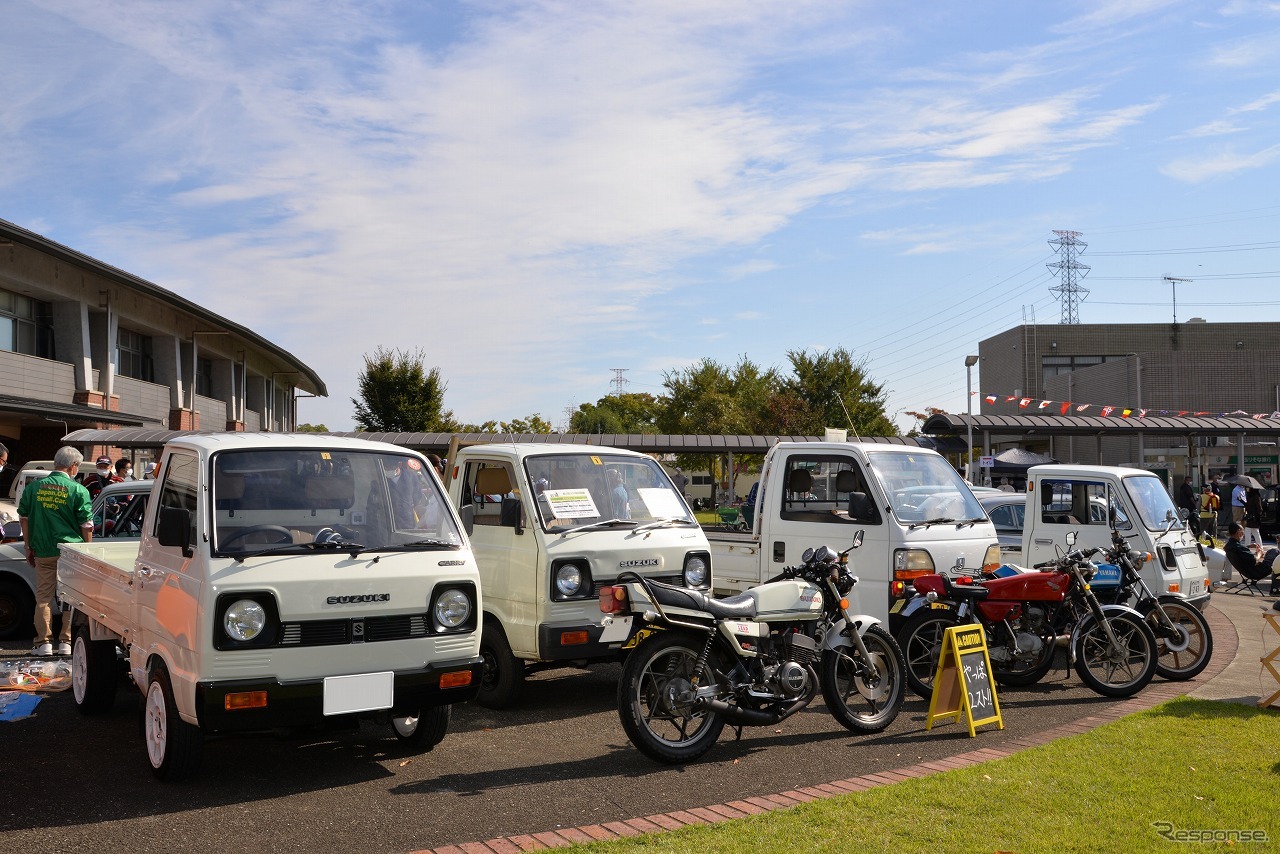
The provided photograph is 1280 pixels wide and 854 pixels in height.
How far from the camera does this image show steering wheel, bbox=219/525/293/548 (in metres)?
6.04

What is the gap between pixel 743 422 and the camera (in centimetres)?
5259

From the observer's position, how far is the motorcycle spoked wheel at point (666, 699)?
6.45 m

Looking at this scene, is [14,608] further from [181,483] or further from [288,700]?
[288,700]

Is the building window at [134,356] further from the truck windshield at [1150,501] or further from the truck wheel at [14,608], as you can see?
the truck windshield at [1150,501]

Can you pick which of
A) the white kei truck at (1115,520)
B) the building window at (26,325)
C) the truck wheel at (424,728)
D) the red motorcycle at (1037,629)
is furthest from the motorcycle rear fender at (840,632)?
the building window at (26,325)

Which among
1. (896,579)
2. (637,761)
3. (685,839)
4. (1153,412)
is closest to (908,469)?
(896,579)

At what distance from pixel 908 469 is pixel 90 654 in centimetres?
711

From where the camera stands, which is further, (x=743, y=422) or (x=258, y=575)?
(x=743, y=422)

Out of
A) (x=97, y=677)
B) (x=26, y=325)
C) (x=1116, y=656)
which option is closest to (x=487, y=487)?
(x=97, y=677)

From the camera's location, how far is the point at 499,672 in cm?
848

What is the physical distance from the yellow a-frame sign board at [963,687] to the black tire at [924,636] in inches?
35.2

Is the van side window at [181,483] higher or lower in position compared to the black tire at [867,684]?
higher

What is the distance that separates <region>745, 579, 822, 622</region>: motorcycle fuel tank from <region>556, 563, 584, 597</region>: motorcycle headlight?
1.60 m

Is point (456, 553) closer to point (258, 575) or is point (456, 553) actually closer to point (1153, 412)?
point (258, 575)
